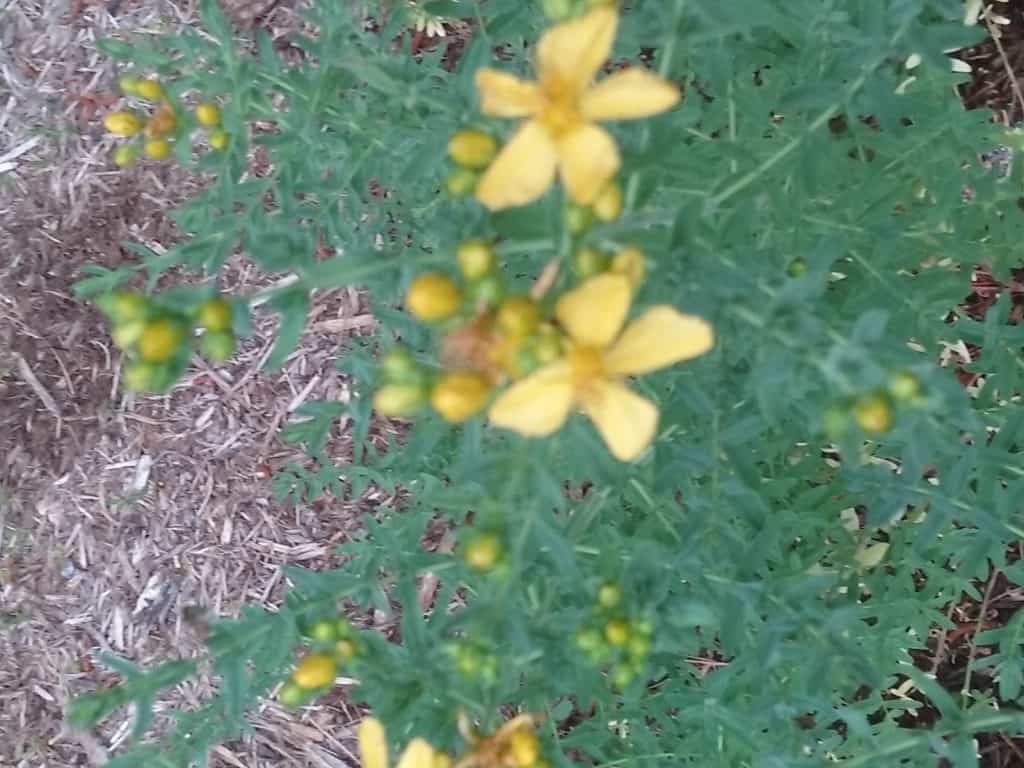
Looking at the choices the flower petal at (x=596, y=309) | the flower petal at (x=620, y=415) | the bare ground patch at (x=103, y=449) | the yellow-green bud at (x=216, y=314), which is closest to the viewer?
the flower petal at (x=596, y=309)

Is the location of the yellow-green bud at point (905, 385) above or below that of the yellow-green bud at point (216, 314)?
above

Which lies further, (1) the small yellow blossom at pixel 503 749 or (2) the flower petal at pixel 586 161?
(1) the small yellow blossom at pixel 503 749

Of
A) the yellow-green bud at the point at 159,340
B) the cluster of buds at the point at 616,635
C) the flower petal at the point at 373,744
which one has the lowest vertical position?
the flower petal at the point at 373,744

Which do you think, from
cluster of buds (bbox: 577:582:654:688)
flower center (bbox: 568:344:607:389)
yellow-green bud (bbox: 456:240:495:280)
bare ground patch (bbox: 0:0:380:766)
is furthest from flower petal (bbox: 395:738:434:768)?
bare ground patch (bbox: 0:0:380:766)

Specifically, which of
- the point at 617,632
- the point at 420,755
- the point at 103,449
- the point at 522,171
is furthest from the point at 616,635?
the point at 103,449

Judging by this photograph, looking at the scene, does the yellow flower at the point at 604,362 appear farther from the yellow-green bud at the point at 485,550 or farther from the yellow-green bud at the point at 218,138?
the yellow-green bud at the point at 218,138

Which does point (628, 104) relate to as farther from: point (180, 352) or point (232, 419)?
point (232, 419)

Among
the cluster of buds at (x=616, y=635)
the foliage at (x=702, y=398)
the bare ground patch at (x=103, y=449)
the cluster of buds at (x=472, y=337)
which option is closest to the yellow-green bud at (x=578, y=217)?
the foliage at (x=702, y=398)
